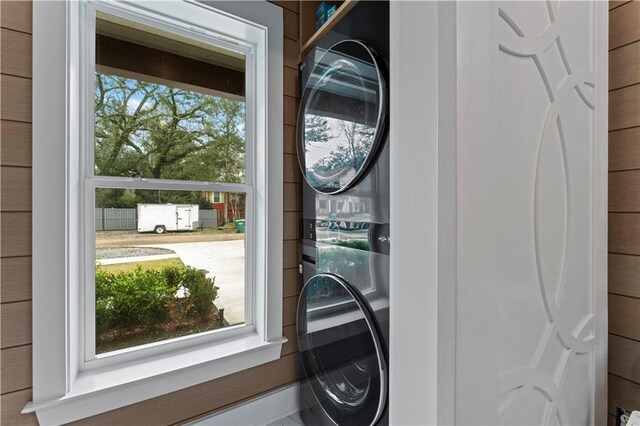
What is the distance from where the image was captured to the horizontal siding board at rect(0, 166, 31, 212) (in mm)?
1000

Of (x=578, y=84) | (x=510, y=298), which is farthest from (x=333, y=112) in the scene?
(x=510, y=298)

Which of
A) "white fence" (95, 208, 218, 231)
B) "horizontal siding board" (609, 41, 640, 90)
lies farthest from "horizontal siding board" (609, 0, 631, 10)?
"white fence" (95, 208, 218, 231)

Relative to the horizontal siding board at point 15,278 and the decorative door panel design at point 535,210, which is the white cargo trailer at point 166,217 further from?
the decorative door panel design at point 535,210

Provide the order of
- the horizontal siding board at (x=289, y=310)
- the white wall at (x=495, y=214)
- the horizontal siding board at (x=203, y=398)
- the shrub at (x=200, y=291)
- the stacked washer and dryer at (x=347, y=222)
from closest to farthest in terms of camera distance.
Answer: the white wall at (x=495, y=214), the stacked washer and dryer at (x=347, y=222), the horizontal siding board at (x=203, y=398), the shrub at (x=200, y=291), the horizontal siding board at (x=289, y=310)

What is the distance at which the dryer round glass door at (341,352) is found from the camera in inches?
39.2

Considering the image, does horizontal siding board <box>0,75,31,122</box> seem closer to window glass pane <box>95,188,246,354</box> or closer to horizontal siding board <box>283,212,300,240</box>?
window glass pane <box>95,188,246,354</box>

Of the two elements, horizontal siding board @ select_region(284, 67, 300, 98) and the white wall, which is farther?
horizontal siding board @ select_region(284, 67, 300, 98)

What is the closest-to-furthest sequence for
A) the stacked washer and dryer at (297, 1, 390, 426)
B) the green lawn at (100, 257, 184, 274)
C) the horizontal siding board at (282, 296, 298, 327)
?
the stacked washer and dryer at (297, 1, 390, 426), the green lawn at (100, 257, 184, 274), the horizontal siding board at (282, 296, 298, 327)

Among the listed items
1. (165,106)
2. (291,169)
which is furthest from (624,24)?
(165,106)

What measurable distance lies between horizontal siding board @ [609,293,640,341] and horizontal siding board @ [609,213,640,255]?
0.53 ft

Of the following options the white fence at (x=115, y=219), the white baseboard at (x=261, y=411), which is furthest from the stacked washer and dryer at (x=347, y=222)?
the white fence at (x=115, y=219)

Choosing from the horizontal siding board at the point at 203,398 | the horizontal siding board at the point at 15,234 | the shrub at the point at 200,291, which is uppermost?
the horizontal siding board at the point at 15,234

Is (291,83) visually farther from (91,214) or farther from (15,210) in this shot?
(15,210)

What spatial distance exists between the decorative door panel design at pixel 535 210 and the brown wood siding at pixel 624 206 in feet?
0.77
